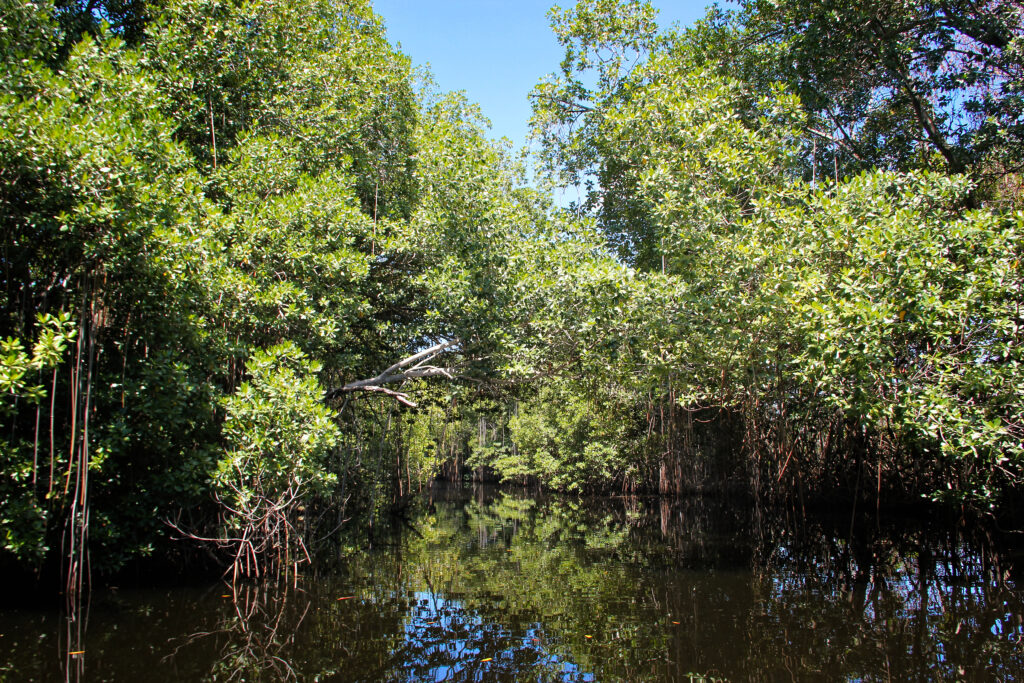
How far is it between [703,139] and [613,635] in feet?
24.1

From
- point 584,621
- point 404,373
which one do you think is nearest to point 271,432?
point 404,373

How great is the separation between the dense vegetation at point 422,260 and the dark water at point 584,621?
94cm

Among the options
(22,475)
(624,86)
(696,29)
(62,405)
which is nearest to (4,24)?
(62,405)

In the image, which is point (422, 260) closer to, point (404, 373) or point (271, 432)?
point (404, 373)

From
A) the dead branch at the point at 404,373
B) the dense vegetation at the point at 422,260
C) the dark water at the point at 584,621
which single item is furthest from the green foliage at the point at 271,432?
the dead branch at the point at 404,373

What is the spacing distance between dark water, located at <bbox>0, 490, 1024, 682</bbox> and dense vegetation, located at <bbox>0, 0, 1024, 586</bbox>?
94 cm

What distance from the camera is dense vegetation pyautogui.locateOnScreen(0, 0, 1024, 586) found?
5.96 m

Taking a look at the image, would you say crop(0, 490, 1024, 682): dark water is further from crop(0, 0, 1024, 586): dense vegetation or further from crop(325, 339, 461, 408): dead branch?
crop(325, 339, 461, 408): dead branch

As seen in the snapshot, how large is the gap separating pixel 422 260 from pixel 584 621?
5.81 metres

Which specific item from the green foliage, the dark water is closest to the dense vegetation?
the green foliage

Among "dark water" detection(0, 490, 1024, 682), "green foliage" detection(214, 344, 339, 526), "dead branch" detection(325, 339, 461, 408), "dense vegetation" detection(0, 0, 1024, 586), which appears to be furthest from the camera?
"dead branch" detection(325, 339, 461, 408)

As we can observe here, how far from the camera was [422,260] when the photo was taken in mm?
9352

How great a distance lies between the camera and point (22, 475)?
5.61 metres

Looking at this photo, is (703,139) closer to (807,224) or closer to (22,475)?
(807,224)
